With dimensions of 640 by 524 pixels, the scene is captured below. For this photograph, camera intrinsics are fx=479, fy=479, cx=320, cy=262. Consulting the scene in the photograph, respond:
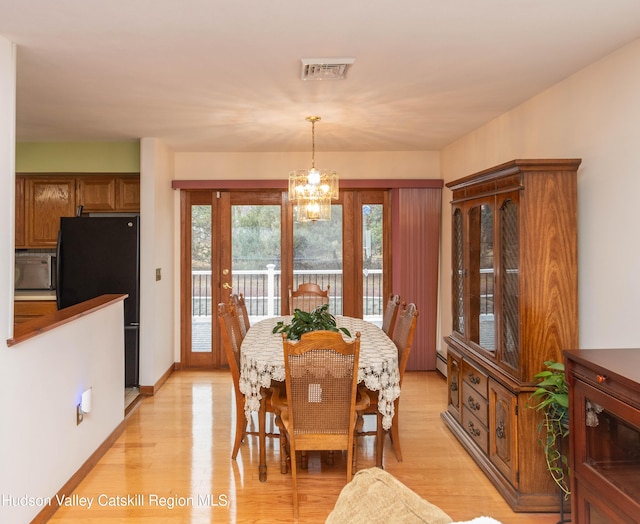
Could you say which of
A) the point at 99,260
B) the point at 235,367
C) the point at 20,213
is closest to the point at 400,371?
the point at 235,367

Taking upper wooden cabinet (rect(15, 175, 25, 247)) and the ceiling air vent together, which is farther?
upper wooden cabinet (rect(15, 175, 25, 247))

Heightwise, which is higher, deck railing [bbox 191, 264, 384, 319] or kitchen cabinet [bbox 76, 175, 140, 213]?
kitchen cabinet [bbox 76, 175, 140, 213]

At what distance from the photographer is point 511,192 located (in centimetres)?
269

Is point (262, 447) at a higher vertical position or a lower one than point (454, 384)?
lower

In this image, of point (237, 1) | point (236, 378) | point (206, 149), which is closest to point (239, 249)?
point (206, 149)

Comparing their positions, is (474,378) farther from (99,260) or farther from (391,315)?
(99,260)

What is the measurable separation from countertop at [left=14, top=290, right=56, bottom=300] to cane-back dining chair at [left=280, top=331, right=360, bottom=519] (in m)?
3.28

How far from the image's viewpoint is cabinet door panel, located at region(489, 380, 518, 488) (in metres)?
2.60

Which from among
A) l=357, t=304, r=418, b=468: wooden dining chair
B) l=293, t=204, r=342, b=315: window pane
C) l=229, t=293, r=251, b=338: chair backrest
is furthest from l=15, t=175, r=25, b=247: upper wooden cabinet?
l=357, t=304, r=418, b=468: wooden dining chair

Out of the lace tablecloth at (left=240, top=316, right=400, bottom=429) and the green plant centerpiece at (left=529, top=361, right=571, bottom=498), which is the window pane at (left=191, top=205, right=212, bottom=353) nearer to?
Result: the lace tablecloth at (left=240, top=316, right=400, bottom=429)

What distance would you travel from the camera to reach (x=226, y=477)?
2900mm

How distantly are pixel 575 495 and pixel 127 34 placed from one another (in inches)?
112

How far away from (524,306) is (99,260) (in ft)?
12.1

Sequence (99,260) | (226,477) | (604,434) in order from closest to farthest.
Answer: (604,434) → (226,477) → (99,260)
